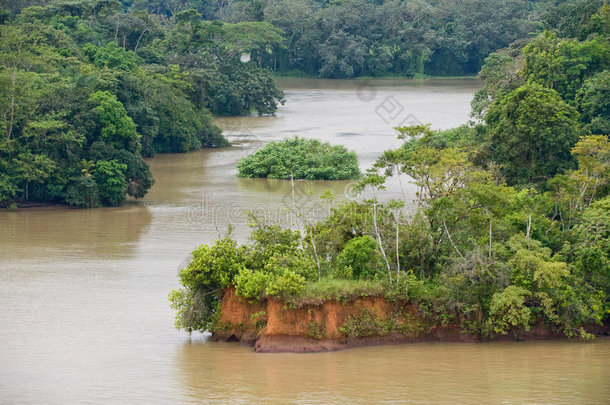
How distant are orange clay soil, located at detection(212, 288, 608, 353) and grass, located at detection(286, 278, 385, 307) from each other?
0.42 ft

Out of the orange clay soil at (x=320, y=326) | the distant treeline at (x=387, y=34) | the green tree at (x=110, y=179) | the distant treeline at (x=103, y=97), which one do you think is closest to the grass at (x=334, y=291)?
the orange clay soil at (x=320, y=326)

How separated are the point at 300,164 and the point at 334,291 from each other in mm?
22505

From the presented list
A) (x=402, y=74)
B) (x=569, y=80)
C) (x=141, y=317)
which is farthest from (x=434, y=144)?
(x=402, y=74)

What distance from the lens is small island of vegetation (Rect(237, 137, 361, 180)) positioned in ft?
131

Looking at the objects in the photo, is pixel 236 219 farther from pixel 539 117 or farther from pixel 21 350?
pixel 21 350

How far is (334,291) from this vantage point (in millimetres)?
18219

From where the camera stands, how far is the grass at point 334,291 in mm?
17984

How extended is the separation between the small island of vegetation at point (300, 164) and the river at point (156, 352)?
6.27m

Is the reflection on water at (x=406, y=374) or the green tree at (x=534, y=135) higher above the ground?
the green tree at (x=534, y=135)

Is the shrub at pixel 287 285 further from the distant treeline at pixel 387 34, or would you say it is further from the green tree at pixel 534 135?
the distant treeline at pixel 387 34

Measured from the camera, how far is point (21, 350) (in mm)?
18734

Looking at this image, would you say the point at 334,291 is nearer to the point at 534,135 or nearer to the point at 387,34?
the point at 534,135

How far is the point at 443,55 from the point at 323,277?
62.7 meters

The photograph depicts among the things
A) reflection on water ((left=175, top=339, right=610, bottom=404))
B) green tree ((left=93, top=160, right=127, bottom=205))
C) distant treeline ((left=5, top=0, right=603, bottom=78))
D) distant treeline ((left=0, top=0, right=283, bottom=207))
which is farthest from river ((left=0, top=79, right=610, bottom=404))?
distant treeline ((left=5, top=0, right=603, bottom=78))
